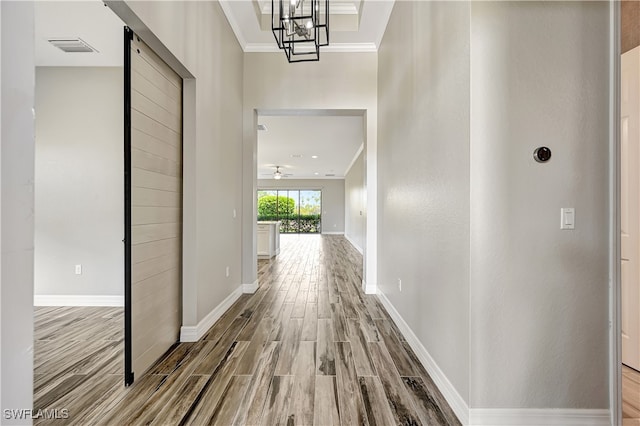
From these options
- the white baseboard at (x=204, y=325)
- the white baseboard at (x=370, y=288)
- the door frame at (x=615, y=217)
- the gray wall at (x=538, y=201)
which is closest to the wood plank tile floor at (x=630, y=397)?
the door frame at (x=615, y=217)

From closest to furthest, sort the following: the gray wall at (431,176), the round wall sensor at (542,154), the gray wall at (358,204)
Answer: the round wall sensor at (542,154) → the gray wall at (431,176) → the gray wall at (358,204)

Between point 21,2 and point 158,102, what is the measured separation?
1354mm

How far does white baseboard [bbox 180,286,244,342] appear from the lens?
2552 mm

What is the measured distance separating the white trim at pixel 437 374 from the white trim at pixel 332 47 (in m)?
3.30

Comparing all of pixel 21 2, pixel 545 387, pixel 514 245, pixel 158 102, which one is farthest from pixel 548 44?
pixel 158 102

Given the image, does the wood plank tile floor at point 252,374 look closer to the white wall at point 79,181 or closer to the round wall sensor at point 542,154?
the white wall at point 79,181

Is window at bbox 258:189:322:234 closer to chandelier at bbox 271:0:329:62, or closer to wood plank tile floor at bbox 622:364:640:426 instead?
chandelier at bbox 271:0:329:62

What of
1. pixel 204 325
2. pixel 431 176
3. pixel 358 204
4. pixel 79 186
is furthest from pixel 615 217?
pixel 358 204

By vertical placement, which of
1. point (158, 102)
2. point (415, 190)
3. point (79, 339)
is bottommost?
point (79, 339)

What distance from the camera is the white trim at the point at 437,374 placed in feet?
5.22

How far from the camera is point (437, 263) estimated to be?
6.46ft

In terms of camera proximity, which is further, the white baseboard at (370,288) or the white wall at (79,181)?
the white baseboard at (370,288)

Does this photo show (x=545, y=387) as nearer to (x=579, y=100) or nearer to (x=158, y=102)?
(x=579, y=100)

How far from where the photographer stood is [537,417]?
153cm
